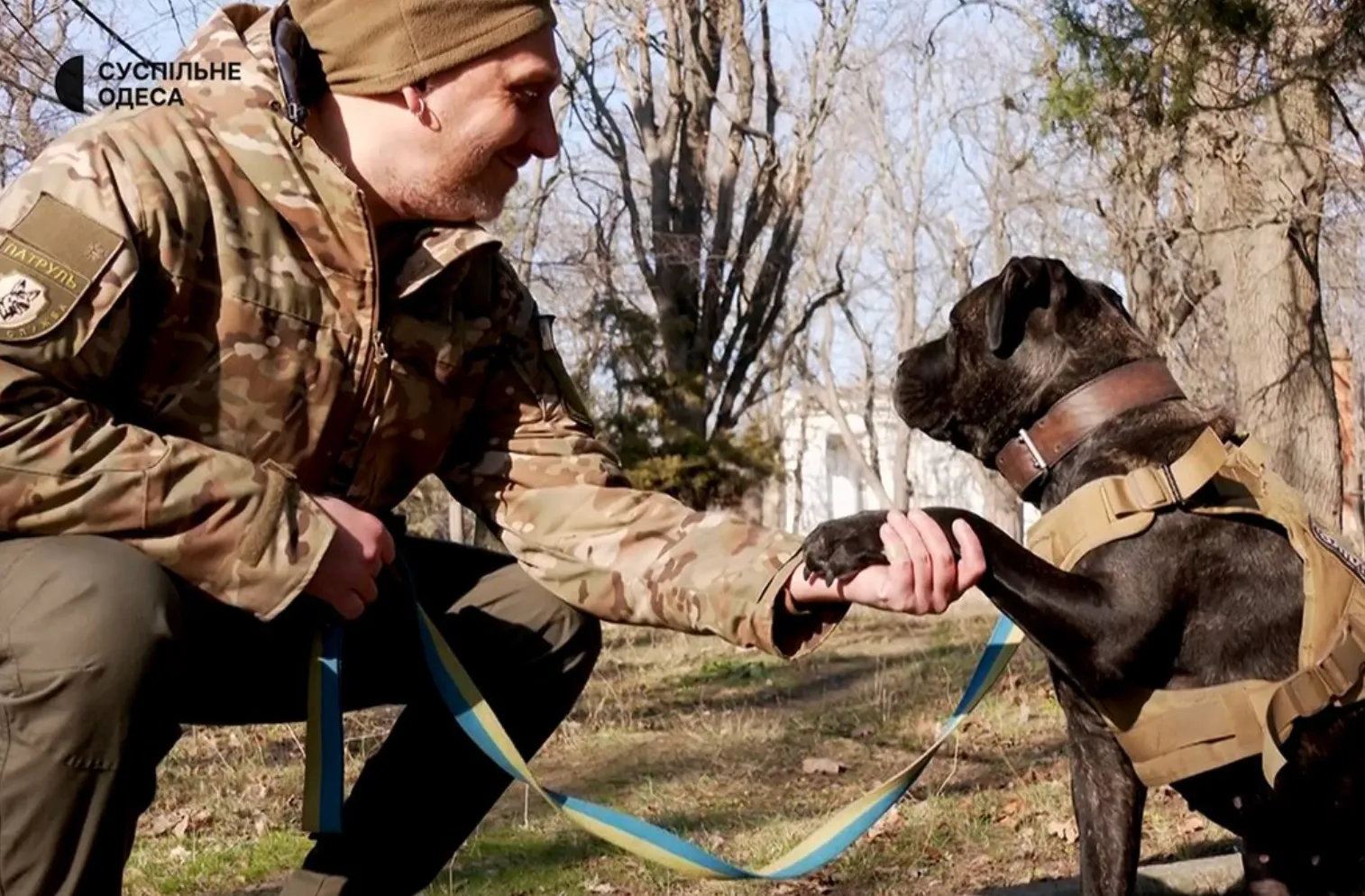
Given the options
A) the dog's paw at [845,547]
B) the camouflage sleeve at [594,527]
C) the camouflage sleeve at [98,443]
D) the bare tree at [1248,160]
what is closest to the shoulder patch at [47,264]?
the camouflage sleeve at [98,443]

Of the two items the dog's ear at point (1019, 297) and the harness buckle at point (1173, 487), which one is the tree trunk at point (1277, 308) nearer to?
the dog's ear at point (1019, 297)

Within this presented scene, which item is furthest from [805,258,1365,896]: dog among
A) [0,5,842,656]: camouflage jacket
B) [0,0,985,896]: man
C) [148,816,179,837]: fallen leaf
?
[148,816,179,837]: fallen leaf

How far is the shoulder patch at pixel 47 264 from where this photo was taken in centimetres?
216

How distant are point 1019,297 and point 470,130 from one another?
1681mm

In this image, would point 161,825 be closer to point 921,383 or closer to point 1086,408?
point 921,383

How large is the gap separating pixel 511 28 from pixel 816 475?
59866 mm

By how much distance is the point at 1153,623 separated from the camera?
3.18 meters

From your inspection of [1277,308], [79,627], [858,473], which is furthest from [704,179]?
[858,473]

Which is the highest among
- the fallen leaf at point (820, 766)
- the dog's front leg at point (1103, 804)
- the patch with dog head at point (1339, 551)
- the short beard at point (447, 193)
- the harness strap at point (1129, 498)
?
the short beard at point (447, 193)

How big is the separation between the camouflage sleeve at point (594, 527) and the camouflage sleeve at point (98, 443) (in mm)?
702

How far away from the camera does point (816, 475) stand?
62156mm

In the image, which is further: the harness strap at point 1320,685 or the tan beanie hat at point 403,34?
the harness strap at point 1320,685

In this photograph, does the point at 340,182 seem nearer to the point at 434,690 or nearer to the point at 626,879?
the point at 434,690

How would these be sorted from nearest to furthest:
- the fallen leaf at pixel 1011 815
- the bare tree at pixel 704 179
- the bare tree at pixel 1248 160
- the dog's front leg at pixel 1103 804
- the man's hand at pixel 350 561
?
the man's hand at pixel 350 561 → the dog's front leg at pixel 1103 804 → the fallen leaf at pixel 1011 815 → the bare tree at pixel 1248 160 → the bare tree at pixel 704 179
